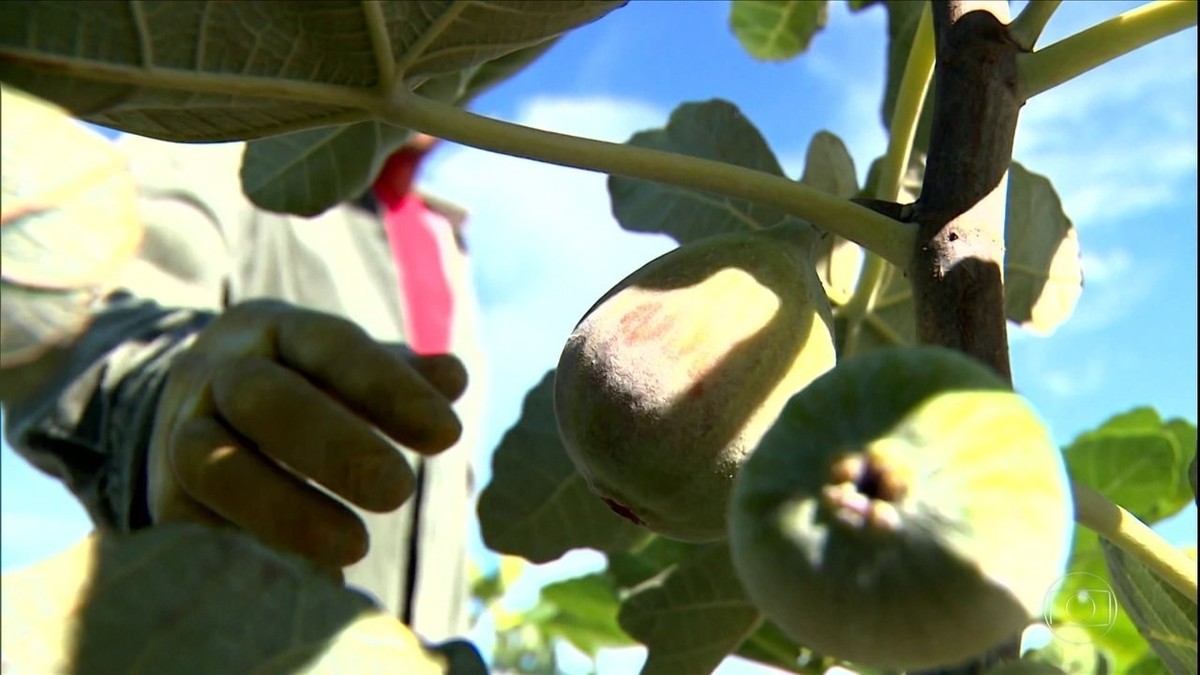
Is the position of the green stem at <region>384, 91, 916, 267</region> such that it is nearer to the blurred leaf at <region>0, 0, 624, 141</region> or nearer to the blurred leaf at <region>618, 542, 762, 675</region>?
the blurred leaf at <region>0, 0, 624, 141</region>

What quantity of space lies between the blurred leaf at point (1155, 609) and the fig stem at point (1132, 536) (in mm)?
79

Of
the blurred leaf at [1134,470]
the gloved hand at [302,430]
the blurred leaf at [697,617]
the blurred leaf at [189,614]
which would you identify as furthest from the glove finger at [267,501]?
the blurred leaf at [1134,470]

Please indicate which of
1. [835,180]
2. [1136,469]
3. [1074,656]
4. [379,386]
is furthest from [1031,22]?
[1136,469]

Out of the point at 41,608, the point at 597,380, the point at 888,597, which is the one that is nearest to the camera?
the point at 888,597

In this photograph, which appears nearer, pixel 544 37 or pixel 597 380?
pixel 597 380

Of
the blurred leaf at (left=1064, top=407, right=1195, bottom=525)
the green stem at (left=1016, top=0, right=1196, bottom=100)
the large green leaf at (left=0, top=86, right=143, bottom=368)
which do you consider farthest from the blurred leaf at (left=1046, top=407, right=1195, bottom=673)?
the large green leaf at (left=0, top=86, right=143, bottom=368)

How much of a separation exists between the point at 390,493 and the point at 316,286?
201cm

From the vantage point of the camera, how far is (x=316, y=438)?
44.8 inches

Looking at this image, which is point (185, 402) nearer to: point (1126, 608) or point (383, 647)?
point (383, 647)

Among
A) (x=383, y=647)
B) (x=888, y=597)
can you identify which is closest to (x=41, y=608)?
(x=383, y=647)

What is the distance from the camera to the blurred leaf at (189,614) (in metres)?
0.61

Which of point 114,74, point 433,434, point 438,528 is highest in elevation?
point 114,74

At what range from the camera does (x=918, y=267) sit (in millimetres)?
655

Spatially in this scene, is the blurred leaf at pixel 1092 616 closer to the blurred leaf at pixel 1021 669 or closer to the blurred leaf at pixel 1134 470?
the blurred leaf at pixel 1134 470
